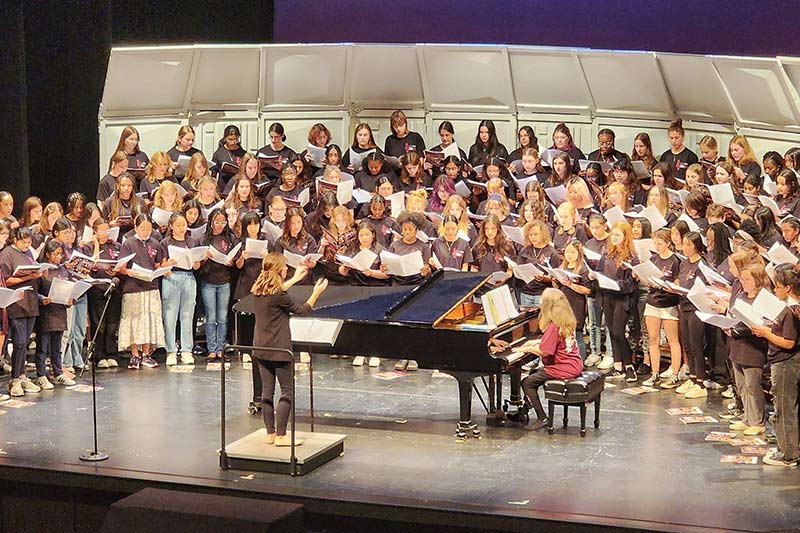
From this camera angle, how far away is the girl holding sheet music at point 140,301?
11.3 metres

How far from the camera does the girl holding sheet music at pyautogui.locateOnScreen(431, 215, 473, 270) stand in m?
11.3

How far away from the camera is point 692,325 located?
10344 mm

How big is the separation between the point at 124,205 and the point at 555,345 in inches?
193

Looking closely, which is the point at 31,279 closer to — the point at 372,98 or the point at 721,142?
the point at 372,98

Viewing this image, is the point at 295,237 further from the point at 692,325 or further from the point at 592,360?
the point at 692,325

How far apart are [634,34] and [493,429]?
7095 mm

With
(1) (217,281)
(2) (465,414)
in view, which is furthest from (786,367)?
(1) (217,281)

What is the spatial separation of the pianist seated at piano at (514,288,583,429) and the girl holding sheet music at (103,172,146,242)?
4.50 m

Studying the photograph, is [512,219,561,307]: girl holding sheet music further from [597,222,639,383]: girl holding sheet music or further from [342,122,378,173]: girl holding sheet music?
[342,122,378,173]: girl holding sheet music

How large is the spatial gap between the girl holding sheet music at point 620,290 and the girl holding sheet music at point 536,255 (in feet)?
1.58

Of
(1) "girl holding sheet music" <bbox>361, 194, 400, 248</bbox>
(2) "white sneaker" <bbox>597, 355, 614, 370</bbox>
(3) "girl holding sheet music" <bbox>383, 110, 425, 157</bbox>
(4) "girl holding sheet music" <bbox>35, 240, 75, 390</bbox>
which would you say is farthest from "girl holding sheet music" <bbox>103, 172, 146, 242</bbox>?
(2) "white sneaker" <bbox>597, 355, 614, 370</bbox>

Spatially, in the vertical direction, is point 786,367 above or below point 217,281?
below

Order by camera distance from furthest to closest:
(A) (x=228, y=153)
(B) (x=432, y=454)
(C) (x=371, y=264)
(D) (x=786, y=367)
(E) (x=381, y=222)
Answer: (A) (x=228, y=153) < (E) (x=381, y=222) < (C) (x=371, y=264) < (B) (x=432, y=454) < (D) (x=786, y=367)

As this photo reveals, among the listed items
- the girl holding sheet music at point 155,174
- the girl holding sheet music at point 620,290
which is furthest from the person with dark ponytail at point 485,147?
the girl holding sheet music at point 155,174
